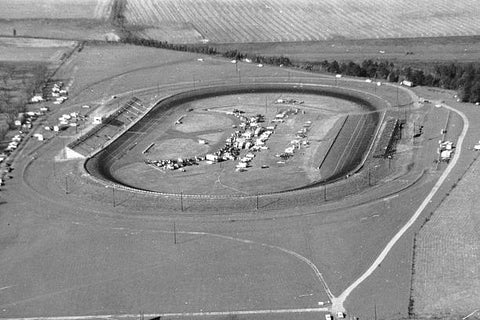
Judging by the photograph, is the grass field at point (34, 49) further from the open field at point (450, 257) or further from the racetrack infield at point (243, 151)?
the open field at point (450, 257)

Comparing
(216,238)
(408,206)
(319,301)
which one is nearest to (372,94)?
(408,206)

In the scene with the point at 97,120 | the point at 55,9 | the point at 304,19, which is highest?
the point at 55,9

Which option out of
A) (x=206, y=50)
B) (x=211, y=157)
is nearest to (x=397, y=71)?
(x=206, y=50)

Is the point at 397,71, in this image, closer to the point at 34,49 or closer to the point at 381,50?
the point at 381,50

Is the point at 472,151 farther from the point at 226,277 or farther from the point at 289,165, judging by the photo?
the point at 226,277

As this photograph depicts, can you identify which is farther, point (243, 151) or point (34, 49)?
point (34, 49)

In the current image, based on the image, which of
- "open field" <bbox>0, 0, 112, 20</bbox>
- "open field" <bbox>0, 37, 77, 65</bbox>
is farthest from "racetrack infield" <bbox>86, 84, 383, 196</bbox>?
"open field" <bbox>0, 0, 112, 20</bbox>

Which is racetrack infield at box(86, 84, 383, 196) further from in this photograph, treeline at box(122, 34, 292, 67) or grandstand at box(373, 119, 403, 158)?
treeline at box(122, 34, 292, 67)

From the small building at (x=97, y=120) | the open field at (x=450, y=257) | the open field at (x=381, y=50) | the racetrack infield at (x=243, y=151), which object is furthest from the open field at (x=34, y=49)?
the open field at (x=450, y=257)
